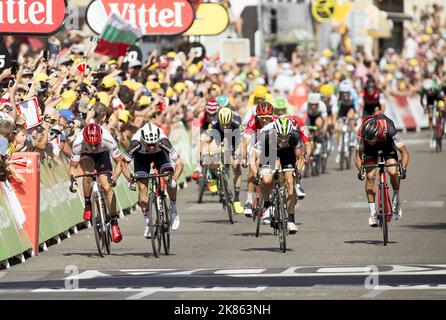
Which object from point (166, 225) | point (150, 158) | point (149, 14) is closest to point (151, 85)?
point (149, 14)

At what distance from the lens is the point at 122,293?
1498cm

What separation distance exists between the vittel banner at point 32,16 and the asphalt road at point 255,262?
284cm

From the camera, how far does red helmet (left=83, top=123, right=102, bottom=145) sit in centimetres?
1903

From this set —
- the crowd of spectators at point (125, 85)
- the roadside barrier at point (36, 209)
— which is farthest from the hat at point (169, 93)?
the roadside barrier at point (36, 209)

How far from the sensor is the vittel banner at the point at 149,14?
92.7 ft

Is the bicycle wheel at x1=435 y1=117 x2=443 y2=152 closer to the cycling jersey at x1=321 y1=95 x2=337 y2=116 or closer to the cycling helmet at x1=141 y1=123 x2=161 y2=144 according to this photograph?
the cycling jersey at x1=321 y1=95 x2=337 y2=116

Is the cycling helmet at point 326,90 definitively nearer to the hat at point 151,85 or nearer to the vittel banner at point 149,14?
the hat at point 151,85

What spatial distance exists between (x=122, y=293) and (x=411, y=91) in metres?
34.3

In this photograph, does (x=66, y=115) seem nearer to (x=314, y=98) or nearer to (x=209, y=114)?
(x=209, y=114)

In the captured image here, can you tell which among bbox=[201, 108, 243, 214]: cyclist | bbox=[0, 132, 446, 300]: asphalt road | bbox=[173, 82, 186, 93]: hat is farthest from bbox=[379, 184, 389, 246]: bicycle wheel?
bbox=[173, 82, 186, 93]: hat

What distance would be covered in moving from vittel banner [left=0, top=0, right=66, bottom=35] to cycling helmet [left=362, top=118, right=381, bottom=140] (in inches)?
166

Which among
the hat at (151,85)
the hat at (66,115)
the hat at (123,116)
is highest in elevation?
the hat at (151,85)

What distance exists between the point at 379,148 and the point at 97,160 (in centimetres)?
360

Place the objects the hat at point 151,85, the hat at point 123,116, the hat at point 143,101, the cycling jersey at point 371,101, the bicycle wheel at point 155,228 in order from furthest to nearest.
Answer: the cycling jersey at point 371,101 < the hat at point 151,85 < the hat at point 143,101 < the hat at point 123,116 < the bicycle wheel at point 155,228
